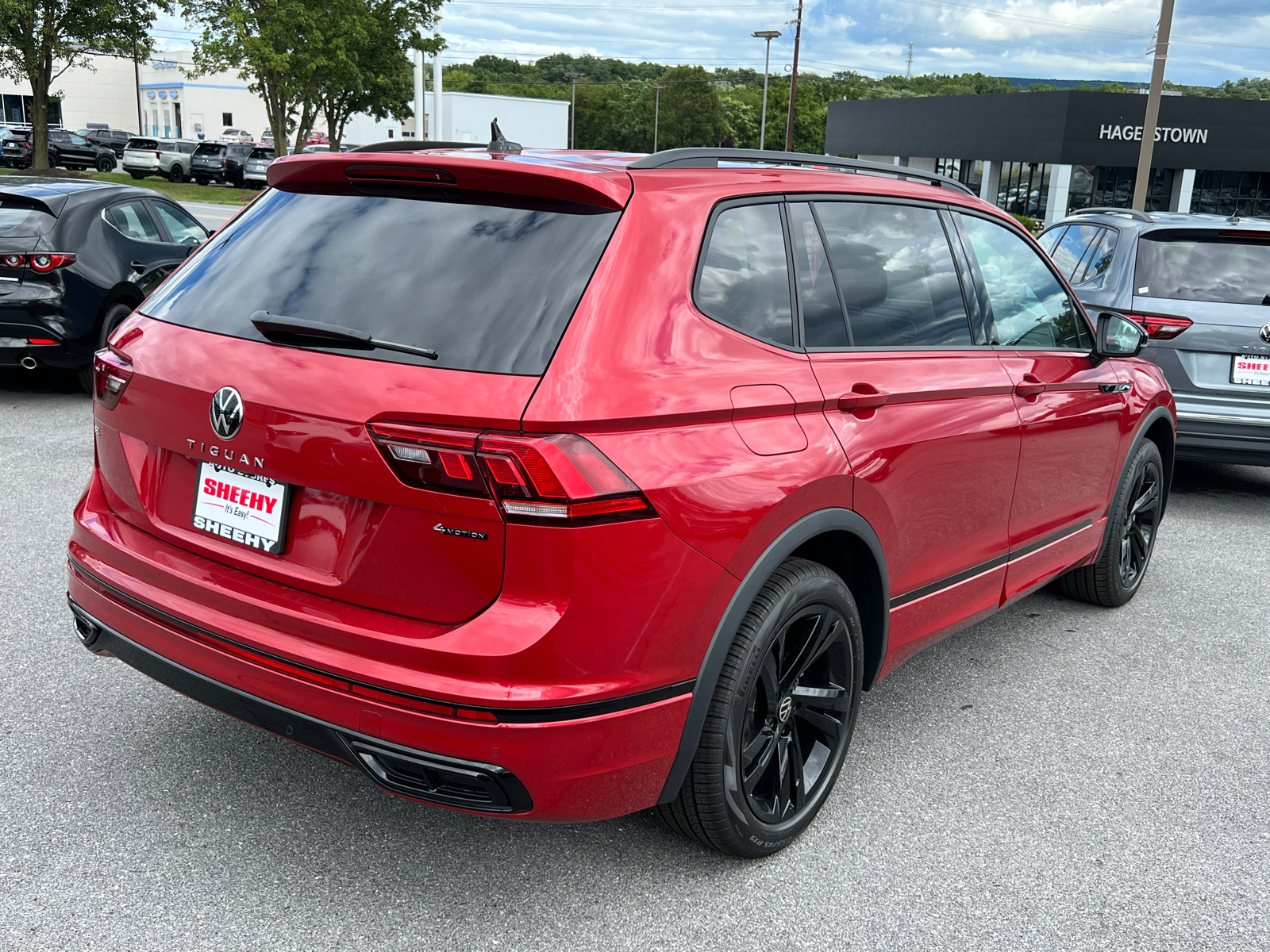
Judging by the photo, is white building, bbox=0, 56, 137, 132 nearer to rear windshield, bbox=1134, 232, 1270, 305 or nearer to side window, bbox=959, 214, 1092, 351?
rear windshield, bbox=1134, 232, 1270, 305

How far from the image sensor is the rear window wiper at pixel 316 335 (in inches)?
96.0

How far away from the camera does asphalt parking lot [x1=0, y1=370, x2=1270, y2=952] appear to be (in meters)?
2.72

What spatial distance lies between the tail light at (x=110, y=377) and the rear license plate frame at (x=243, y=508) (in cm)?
38

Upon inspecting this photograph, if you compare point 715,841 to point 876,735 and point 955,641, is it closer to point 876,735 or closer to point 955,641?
point 876,735

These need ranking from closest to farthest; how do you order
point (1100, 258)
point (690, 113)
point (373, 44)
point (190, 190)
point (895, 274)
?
1. point (895, 274)
2. point (1100, 258)
3. point (373, 44)
4. point (190, 190)
5. point (690, 113)

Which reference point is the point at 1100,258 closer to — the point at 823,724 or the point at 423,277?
the point at 823,724

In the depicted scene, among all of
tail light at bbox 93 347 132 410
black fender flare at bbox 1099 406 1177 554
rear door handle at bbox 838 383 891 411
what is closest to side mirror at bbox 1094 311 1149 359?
black fender flare at bbox 1099 406 1177 554

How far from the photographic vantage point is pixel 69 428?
775cm

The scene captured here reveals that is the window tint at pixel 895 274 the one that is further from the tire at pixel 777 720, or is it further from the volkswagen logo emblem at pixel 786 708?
the volkswagen logo emblem at pixel 786 708

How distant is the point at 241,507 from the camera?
8.63 ft

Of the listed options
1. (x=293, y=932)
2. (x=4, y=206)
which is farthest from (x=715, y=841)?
(x=4, y=206)

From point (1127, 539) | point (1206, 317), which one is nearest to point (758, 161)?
point (1127, 539)

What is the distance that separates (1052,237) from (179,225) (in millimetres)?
7335

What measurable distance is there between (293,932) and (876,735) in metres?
2.02
